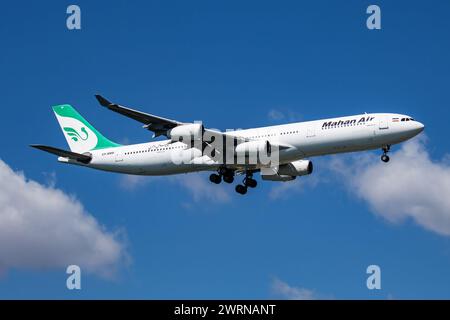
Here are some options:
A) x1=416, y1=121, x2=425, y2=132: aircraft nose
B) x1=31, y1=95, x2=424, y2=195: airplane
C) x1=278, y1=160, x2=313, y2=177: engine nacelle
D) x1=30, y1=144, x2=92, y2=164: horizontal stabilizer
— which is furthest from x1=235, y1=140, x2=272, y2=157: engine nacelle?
x1=30, y1=144, x2=92, y2=164: horizontal stabilizer

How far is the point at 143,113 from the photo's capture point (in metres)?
53.5

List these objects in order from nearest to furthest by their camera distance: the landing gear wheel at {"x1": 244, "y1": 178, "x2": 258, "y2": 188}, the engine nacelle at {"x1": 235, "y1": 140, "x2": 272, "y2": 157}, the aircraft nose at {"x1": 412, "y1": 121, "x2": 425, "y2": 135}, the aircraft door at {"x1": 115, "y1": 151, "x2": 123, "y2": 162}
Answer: the aircraft nose at {"x1": 412, "y1": 121, "x2": 425, "y2": 135}
the engine nacelle at {"x1": 235, "y1": 140, "x2": 272, "y2": 157}
the landing gear wheel at {"x1": 244, "y1": 178, "x2": 258, "y2": 188}
the aircraft door at {"x1": 115, "y1": 151, "x2": 123, "y2": 162}

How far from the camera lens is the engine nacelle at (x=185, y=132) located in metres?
55.7

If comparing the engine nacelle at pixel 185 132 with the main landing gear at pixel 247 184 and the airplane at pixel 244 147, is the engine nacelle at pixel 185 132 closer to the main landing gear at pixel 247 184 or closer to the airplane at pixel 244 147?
the airplane at pixel 244 147

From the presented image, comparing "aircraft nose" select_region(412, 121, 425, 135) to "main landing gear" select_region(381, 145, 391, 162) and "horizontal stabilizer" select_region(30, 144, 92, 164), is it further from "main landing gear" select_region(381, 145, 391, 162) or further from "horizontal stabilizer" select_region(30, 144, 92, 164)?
"horizontal stabilizer" select_region(30, 144, 92, 164)

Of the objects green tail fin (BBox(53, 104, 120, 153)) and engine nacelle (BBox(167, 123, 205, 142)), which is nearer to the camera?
engine nacelle (BBox(167, 123, 205, 142))

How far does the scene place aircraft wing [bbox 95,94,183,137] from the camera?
51375 millimetres

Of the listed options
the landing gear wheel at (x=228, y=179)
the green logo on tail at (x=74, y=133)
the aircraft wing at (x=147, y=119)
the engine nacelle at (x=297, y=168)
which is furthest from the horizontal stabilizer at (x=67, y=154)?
the engine nacelle at (x=297, y=168)

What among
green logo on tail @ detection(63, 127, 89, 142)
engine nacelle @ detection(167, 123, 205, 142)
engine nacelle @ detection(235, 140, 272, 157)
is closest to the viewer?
engine nacelle @ detection(167, 123, 205, 142)

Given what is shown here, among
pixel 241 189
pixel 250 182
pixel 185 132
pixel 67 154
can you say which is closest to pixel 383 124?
pixel 250 182

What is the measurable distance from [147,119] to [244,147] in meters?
6.99

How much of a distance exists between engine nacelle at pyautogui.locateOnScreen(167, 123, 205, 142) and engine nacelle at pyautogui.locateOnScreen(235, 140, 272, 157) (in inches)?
123

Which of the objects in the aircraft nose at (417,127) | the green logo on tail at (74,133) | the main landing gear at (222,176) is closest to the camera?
the aircraft nose at (417,127)

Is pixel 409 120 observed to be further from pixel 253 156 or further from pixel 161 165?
pixel 161 165
